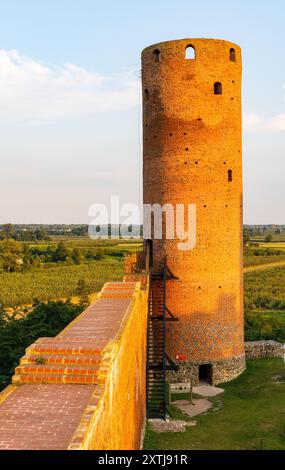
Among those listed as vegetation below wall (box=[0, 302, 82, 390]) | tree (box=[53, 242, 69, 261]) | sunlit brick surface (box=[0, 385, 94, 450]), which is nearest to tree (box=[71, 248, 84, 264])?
tree (box=[53, 242, 69, 261])

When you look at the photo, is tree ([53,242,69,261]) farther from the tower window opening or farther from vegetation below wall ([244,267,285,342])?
the tower window opening

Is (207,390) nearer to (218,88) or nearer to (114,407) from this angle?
(218,88)

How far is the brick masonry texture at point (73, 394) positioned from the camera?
16.1ft

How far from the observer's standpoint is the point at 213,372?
57.0 ft

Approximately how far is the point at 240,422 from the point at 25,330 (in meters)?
7.10

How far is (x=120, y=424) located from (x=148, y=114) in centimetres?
1272

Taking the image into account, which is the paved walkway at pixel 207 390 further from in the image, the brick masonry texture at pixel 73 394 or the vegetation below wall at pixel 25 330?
the brick masonry texture at pixel 73 394

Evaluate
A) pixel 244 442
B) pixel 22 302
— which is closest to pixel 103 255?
pixel 22 302

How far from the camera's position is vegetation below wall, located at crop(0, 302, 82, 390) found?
14156 mm

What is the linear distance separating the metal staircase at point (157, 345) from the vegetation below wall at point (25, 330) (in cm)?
311

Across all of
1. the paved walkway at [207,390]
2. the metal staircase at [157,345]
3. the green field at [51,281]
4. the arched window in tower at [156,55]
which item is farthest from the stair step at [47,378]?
the green field at [51,281]

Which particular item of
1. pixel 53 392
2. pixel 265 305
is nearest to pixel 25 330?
pixel 53 392

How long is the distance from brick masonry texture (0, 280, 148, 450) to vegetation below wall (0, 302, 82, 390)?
19.6ft

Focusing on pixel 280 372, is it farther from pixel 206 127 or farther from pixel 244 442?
pixel 206 127
